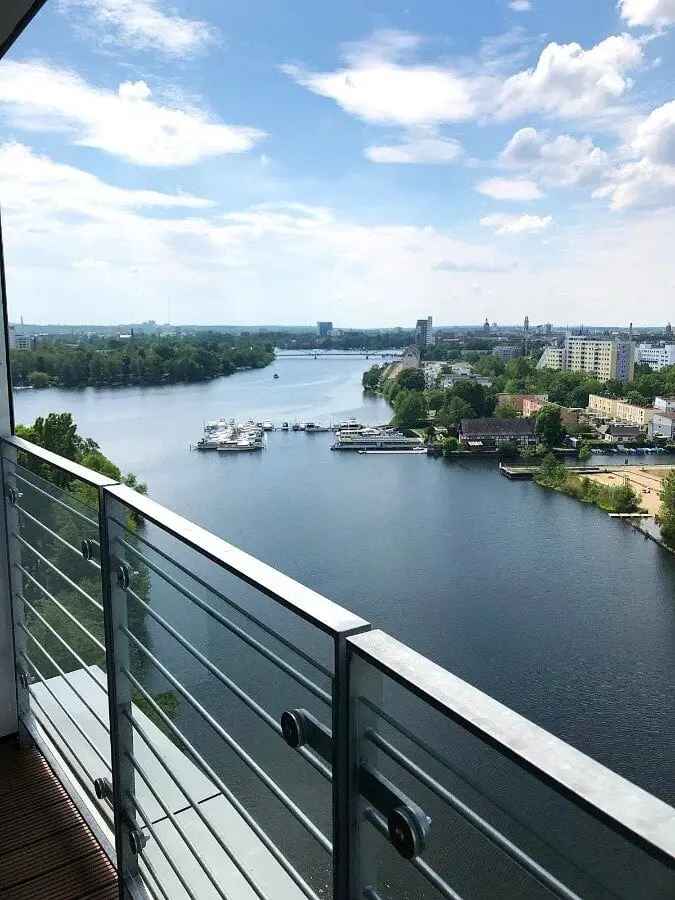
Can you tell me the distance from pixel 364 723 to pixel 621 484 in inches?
469

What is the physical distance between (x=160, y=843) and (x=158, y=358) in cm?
789

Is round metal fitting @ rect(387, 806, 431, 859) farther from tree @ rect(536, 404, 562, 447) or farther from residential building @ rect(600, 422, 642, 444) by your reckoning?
residential building @ rect(600, 422, 642, 444)

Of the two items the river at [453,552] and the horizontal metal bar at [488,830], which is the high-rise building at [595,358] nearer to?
the river at [453,552]

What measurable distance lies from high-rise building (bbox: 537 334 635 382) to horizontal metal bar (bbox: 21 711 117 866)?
27.6ft

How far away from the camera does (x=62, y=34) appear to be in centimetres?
2230

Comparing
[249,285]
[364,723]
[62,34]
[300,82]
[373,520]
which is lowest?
[373,520]

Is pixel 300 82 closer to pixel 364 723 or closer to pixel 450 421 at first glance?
pixel 450 421

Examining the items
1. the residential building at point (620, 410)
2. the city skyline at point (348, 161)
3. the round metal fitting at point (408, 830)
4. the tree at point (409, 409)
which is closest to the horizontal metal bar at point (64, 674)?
the round metal fitting at point (408, 830)

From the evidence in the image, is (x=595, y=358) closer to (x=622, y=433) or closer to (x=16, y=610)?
(x=622, y=433)

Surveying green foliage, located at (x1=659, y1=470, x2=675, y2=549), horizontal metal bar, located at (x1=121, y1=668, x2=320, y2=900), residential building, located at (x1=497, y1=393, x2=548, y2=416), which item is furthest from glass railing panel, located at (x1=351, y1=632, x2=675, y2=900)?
green foliage, located at (x1=659, y1=470, x2=675, y2=549)

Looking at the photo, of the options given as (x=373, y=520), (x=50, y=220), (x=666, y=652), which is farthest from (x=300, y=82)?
(x=666, y=652)

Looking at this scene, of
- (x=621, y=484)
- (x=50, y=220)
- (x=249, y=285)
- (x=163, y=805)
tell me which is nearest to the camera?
(x=163, y=805)

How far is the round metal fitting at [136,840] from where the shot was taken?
0.99m

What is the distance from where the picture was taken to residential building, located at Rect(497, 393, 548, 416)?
889 centimetres
